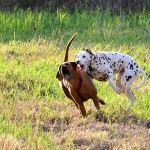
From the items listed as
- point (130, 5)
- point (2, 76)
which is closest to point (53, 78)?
point (2, 76)

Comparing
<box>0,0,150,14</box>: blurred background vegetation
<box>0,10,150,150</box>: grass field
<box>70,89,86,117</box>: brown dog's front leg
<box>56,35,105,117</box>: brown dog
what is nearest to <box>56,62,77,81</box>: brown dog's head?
<box>56,35,105,117</box>: brown dog

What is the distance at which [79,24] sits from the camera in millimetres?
12539

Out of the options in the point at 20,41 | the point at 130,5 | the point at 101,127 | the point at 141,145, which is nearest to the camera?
the point at 141,145

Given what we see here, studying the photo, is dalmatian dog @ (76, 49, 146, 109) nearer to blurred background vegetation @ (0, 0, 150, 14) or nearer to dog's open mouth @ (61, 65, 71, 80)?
dog's open mouth @ (61, 65, 71, 80)

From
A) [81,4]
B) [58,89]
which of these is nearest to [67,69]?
[58,89]

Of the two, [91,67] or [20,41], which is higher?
[91,67]

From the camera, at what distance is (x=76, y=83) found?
20.7 ft

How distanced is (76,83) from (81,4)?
8426mm

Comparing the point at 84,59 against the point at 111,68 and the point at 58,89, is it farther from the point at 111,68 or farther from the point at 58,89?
the point at 58,89

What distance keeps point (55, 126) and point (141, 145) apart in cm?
106

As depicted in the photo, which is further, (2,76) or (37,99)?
(2,76)

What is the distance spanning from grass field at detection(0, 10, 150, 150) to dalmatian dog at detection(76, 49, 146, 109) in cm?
27

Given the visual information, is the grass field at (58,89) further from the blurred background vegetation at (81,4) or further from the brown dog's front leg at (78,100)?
the blurred background vegetation at (81,4)

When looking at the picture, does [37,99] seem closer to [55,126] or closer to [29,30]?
[55,126]
